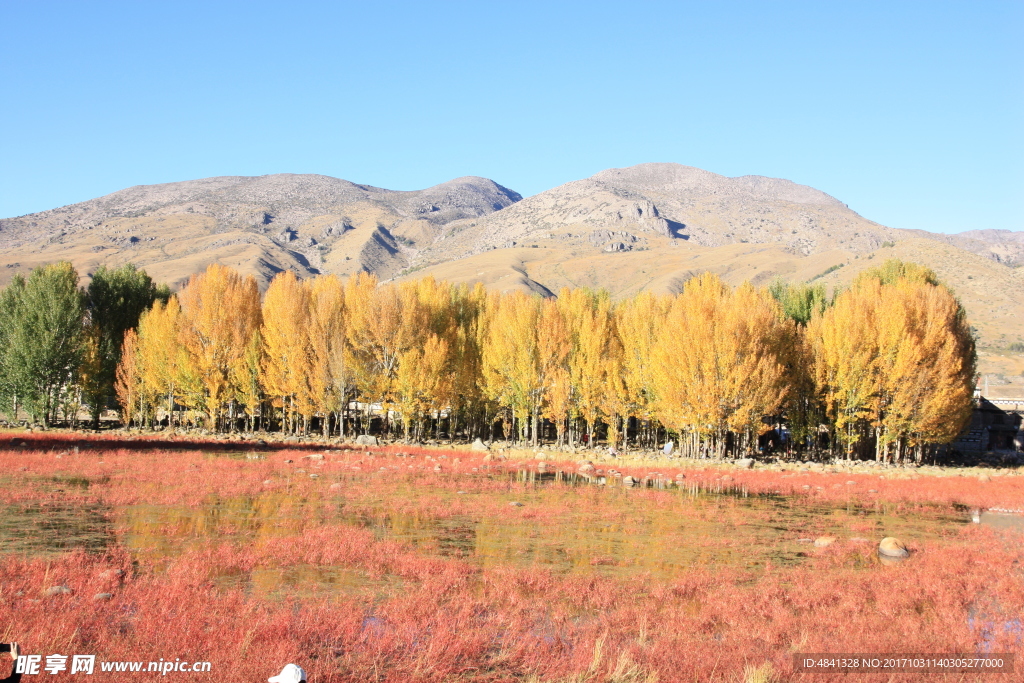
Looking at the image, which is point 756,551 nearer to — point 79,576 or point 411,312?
point 79,576

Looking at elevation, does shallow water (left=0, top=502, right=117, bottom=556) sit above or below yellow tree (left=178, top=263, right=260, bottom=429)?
below

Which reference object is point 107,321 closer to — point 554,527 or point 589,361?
point 589,361

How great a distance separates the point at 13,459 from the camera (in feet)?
85.7

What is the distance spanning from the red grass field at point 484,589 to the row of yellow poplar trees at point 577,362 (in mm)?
17670

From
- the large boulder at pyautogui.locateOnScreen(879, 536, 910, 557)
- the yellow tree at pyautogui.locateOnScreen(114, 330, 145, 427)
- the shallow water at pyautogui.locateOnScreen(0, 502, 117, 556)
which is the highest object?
the yellow tree at pyautogui.locateOnScreen(114, 330, 145, 427)

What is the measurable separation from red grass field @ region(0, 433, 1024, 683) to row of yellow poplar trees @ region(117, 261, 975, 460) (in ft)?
58.0

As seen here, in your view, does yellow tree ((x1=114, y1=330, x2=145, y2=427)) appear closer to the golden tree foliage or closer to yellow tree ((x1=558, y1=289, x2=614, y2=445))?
yellow tree ((x1=558, y1=289, x2=614, y2=445))

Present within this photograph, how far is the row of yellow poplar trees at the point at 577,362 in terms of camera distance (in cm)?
3831

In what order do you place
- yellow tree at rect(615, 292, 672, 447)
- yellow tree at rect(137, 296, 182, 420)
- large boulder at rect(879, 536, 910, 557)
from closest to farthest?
large boulder at rect(879, 536, 910, 557) < yellow tree at rect(615, 292, 672, 447) < yellow tree at rect(137, 296, 182, 420)

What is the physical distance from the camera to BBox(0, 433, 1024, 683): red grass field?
7.95 metres

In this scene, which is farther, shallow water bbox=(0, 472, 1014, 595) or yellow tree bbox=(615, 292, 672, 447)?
yellow tree bbox=(615, 292, 672, 447)

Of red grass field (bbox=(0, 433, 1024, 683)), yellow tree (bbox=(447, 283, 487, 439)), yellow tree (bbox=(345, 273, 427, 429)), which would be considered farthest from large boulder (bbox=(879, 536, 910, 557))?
yellow tree (bbox=(345, 273, 427, 429))

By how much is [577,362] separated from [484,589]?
33.9 meters

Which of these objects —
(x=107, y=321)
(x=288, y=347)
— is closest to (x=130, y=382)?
(x=107, y=321)
